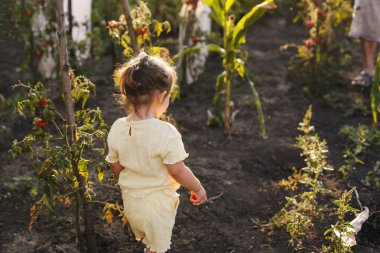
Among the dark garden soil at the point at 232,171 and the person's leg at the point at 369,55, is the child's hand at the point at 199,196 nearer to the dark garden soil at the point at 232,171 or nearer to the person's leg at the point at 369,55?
the dark garden soil at the point at 232,171

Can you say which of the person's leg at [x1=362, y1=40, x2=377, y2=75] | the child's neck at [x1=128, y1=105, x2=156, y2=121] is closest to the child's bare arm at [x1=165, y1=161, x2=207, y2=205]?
the child's neck at [x1=128, y1=105, x2=156, y2=121]

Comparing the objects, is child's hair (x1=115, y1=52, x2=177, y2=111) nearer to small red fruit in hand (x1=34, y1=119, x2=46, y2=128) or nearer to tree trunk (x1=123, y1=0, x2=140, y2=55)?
small red fruit in hand (x1=34, y1=119, x2=46, y2=128)

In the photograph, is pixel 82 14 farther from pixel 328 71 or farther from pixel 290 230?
pixel 290 230

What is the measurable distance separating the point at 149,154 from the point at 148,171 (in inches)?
3.8

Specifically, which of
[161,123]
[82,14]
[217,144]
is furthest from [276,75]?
[161,123]

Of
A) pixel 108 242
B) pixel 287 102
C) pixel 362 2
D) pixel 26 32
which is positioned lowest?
pixel 108 242

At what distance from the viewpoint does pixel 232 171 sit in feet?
12.9

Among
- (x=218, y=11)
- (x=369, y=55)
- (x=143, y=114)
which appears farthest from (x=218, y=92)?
(x=143, y=114)

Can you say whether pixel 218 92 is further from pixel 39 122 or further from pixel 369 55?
pixel 39 122

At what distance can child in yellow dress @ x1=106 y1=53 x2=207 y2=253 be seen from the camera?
7.98ft

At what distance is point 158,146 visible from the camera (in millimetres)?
2439

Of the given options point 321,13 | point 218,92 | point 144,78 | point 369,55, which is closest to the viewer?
point 144,78

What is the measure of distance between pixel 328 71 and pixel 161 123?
3.31 m

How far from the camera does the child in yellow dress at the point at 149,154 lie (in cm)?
243
